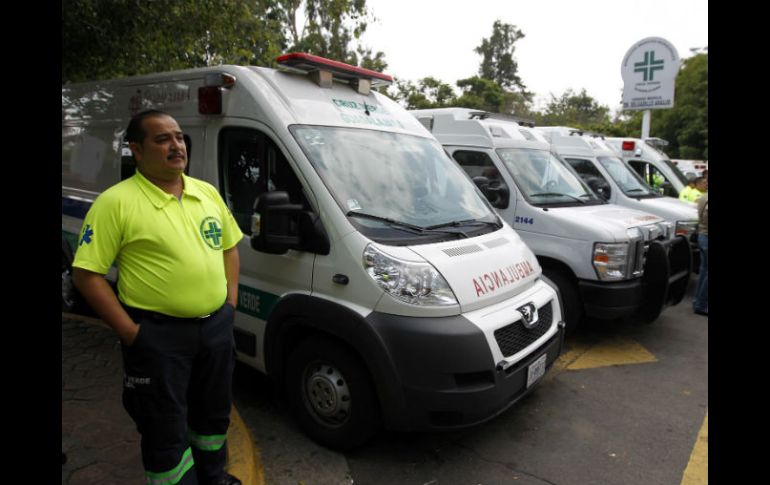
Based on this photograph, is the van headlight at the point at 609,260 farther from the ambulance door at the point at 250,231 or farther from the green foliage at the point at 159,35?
the green foliage at the point at 159,35

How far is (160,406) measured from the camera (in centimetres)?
224

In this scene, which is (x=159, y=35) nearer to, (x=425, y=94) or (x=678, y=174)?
(x=678, y=174)

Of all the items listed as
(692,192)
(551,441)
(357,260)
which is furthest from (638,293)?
(692,192)

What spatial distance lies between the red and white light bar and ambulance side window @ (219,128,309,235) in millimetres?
621

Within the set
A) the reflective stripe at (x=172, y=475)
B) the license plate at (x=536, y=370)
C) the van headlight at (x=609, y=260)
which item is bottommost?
the reflective stripe at (x=172, y=475)

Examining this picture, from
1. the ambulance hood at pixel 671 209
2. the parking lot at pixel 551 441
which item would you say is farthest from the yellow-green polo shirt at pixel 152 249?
the ambulance hood at pixel 671 209

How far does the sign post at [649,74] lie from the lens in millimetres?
14289

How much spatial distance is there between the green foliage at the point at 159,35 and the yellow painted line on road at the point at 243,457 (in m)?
4.92

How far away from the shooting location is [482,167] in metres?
6.02

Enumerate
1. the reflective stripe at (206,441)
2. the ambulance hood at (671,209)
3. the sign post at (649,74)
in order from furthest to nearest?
the sign post at (649,74)
the ambulance hood at (671,209)
the reflective stripe at (206,441)

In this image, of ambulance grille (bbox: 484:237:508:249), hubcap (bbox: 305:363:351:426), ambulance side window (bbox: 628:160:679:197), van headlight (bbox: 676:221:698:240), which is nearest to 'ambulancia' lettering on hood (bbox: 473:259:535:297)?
ambulance grille (bbox: 484:237:508:249)

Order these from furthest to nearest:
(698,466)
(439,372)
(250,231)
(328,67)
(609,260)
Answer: (609,260), (328,67), (250,231), (698,466), (439,372)

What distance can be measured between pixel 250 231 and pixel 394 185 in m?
1.04

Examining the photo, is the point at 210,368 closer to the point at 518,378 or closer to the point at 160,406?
the point at 160,406
